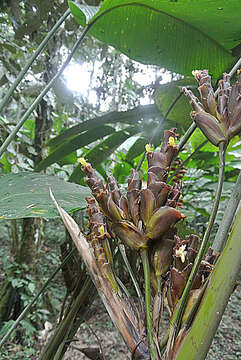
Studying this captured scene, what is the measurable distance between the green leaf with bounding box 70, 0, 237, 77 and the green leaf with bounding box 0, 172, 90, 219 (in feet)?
1.28

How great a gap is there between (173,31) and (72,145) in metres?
0.55

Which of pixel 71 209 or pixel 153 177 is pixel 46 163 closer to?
pixel 71 209

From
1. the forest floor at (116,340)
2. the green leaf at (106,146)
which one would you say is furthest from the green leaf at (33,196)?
the forest floor at (116,340)

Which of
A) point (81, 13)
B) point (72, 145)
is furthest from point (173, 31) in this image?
point (72, 145)

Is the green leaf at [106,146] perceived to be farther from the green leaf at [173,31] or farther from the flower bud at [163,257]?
the flower bud at [163,257]

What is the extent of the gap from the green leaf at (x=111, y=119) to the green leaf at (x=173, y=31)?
1.00ft

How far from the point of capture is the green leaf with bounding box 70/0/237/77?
24.2 inches

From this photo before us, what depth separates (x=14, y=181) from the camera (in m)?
0.61

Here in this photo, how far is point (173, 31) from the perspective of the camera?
0.71m

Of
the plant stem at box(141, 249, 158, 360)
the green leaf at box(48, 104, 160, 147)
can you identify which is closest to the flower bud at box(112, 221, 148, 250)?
the plant stem at box(141, 249, 158, 360)

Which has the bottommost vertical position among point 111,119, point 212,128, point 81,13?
point 212,128

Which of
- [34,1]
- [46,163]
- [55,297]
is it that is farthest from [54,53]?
[55,297]

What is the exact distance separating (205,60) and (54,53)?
1453 millimetres

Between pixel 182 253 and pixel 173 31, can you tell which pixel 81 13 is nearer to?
pixel 173 31
